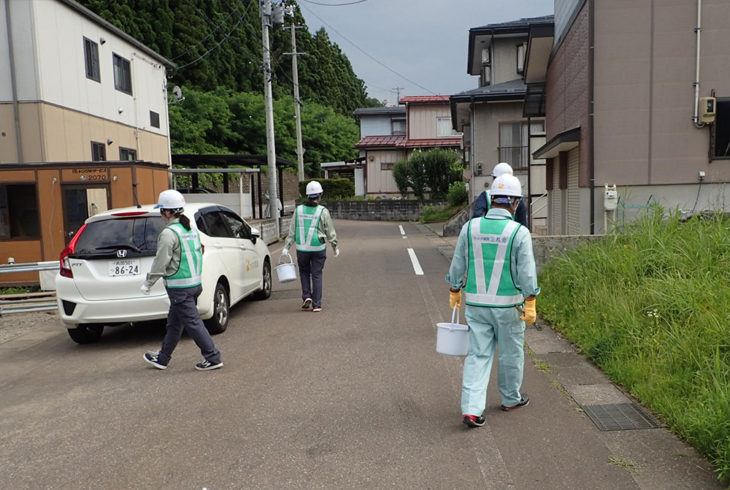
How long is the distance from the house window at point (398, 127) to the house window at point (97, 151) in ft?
106

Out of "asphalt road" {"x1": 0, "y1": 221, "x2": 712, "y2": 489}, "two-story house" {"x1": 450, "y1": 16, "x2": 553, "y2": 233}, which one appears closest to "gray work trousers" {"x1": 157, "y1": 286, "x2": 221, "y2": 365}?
"asphalt road" {"x1": 0, "y1": 221, "x2": 712, "y2": 489}

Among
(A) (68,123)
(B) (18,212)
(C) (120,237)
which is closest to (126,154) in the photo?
(A) (68,123)

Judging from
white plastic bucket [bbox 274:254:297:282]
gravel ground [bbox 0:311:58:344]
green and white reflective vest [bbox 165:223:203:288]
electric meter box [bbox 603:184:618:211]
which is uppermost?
electric meter box [bbox 603:184:618:211]

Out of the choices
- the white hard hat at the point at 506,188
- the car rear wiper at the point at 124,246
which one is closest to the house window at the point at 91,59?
the car rear wiper at the point at 124,246

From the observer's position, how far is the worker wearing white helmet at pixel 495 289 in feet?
14.4

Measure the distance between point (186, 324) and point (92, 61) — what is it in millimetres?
15425

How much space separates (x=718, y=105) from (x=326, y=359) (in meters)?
8.60

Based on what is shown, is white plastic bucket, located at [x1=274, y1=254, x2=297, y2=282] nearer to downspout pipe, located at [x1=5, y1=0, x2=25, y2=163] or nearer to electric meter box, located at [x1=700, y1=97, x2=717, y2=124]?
electric meter box, located at [x1=700, y1=97, x2=717, y2=124]

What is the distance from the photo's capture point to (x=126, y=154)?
21172 millimetres

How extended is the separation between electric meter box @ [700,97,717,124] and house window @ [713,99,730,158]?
180 millimetres

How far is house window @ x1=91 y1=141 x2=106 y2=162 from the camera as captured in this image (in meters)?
18.4

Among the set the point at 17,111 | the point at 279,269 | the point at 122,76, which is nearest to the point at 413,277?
the point at 279,269

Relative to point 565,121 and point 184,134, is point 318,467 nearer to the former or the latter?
point 565,121

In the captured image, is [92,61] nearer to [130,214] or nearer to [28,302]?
[28,302]
